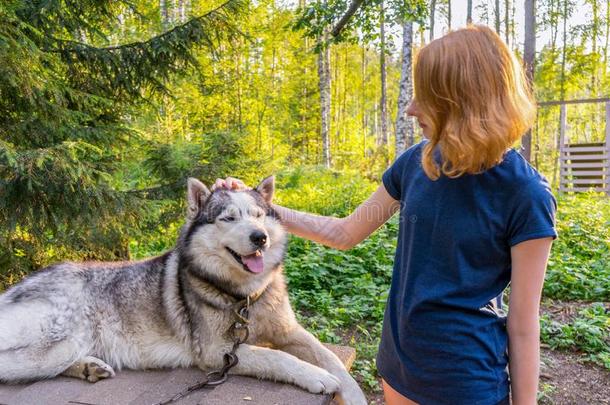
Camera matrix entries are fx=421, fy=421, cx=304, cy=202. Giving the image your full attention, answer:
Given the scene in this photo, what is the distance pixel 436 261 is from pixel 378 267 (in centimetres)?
463

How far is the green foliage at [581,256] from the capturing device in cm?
532

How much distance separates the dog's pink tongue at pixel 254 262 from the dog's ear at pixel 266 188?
49cm

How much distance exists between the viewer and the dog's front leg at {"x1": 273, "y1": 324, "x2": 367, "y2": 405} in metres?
2.21

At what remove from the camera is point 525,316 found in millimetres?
1399

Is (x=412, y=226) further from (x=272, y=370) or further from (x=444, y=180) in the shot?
(x=272, y=370)

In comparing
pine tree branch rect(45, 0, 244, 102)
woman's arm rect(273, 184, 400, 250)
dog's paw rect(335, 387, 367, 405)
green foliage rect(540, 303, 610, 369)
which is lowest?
green foliage rect(540, 303, 610, 369)

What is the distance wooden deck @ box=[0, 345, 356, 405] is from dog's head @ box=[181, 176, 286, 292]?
0.57 meters

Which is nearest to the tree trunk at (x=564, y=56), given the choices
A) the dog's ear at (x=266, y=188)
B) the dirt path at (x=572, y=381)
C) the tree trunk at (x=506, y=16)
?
the tree trunk at (x=506, y=16)

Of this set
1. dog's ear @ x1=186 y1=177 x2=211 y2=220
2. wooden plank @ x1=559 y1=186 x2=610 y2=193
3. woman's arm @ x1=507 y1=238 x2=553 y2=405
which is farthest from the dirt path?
wooden plank @ x1=559 y1=186 x2=610 y2=193

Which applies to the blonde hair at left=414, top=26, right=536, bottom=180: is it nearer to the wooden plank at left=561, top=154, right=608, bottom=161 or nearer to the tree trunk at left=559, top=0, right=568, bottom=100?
the wooden plank at left=561, top=154, right=608, bottom=161

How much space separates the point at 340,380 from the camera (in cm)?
226

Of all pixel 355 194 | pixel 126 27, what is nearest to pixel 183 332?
pixel 355 194

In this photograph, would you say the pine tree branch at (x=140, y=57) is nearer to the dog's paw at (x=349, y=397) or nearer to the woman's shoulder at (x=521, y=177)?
the dog's paw at (x=349, y=397)

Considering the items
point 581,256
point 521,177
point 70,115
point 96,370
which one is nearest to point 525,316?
point 521,177
